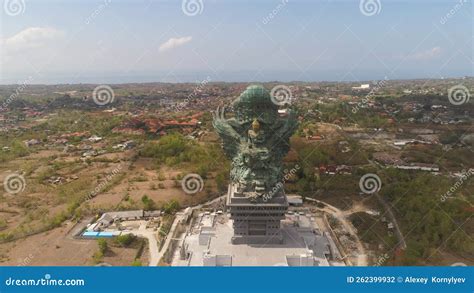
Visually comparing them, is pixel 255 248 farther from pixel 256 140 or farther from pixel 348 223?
pixel 348 223

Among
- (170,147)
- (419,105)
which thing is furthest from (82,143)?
(419,105)

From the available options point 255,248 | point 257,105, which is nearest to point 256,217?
point 255,248

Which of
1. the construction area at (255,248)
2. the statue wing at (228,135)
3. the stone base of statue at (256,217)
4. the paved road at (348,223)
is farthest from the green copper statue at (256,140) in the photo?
the paved road at (348,223)

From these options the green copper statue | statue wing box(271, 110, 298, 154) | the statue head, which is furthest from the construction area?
the statue head

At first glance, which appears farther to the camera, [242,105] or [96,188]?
[96,188]

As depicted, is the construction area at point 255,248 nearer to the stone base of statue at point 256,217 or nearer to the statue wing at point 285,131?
the stone base of statue at point 256,217

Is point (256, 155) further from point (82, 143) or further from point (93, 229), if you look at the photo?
point (82, 143)
